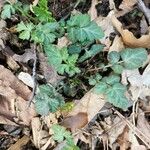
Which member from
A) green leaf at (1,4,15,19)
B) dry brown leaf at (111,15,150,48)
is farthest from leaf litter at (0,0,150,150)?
green leaf at (1,4,15,19)

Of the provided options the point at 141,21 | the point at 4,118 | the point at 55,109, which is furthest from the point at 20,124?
the point at 141,21

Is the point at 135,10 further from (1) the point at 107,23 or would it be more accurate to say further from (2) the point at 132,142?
(2) the point at 132,142

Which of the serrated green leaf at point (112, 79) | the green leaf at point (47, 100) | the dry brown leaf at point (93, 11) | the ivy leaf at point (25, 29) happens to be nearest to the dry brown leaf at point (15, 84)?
the green leaf at point (47, 100)

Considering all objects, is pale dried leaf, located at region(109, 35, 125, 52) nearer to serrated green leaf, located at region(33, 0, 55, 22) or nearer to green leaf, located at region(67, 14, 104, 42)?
green leaf, located at region(67, 14, 104, 42)

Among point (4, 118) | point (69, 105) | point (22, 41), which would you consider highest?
point (22, 41)

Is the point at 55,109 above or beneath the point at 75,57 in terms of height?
beneath

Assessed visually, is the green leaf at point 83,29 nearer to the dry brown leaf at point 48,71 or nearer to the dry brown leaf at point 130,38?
the dry brown leaf at point 130,38

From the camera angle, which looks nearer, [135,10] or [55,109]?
[55,109]
